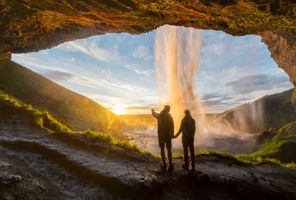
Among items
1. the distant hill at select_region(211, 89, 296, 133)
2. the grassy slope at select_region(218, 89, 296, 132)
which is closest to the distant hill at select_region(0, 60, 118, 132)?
the distant hill at select_region(211, 89, 296, 133)

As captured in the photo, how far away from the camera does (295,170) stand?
19.3 meters

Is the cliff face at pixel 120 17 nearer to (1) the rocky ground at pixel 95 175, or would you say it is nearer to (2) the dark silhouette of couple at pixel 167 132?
(2) the dark silhouette of couple at pixel 167 132

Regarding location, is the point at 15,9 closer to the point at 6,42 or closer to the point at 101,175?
the point at 6,42

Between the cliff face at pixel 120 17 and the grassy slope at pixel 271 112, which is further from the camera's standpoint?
the grassy slope at pixel 271 112

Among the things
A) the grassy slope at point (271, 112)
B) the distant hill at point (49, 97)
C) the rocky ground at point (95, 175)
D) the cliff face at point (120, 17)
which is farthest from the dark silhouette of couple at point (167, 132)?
the grassy slope at point (271, 112)

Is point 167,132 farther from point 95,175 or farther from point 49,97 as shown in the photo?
point 49,97

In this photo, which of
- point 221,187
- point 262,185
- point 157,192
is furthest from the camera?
point 262,185

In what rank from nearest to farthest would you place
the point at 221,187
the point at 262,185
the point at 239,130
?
the point at 221,187 → the point at 262,185 → the point at 239,130

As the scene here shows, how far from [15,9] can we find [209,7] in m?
11.1

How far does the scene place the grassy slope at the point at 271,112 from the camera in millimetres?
90438

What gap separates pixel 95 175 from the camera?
11.8 meters

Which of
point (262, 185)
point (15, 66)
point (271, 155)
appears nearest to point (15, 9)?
point (262, 185)

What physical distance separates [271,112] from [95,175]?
98.9 meters

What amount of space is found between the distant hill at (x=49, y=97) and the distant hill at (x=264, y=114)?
54000 mm
